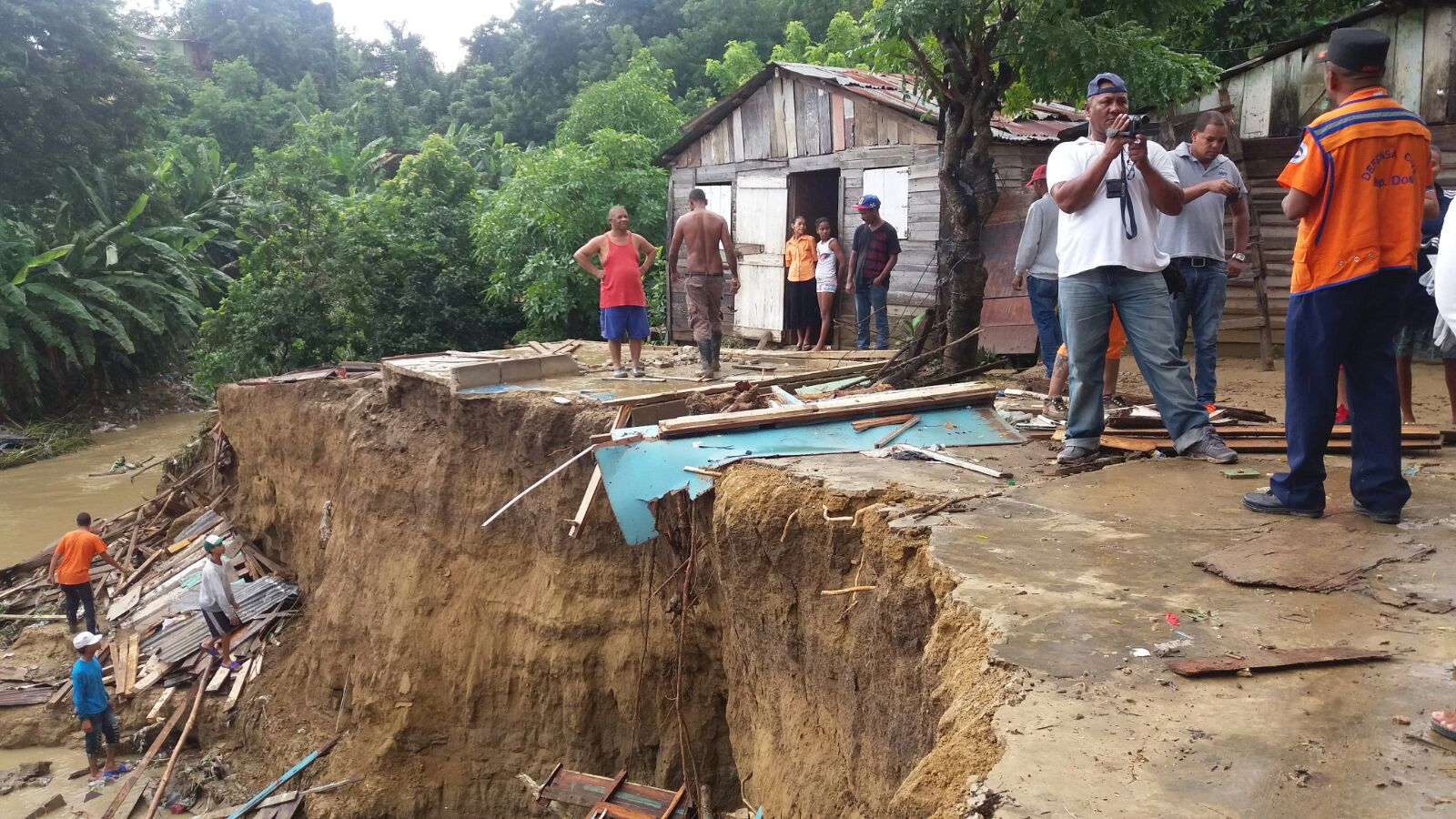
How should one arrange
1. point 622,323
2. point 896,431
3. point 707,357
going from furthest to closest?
point 622,323
point 707,357
point 896,431

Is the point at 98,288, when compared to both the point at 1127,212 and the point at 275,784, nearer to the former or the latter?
the point at 275,784

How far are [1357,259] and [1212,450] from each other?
1535 millimetres

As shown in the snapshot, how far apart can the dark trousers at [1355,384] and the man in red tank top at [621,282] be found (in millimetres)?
6387

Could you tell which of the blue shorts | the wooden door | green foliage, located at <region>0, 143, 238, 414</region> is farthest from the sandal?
green foliage, located at <region>0, 143, 238, 414</region>

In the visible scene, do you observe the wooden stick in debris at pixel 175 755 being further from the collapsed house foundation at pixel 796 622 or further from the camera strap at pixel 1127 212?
the camera strap at pixel 1127 212

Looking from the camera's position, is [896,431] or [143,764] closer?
[896,431]

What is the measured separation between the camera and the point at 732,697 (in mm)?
7008

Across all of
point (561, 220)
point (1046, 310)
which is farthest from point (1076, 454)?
point (561, 220)

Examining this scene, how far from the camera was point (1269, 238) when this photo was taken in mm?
10695

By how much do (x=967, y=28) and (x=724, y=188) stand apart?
24.9 feet

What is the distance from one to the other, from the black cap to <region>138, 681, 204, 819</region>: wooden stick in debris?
11057 mm

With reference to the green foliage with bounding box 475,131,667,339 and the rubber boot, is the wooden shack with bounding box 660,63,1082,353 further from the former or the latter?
the rubber boot

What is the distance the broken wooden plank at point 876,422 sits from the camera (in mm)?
6574

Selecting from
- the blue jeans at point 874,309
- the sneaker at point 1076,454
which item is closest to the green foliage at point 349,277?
the blue jeans at point 874,309
